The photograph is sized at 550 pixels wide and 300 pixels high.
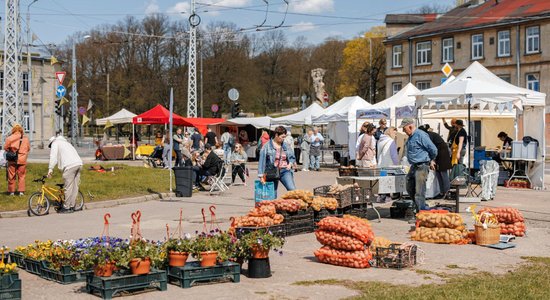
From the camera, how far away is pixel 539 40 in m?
54.1

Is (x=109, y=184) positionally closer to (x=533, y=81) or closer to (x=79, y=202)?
(x=79, y=202)

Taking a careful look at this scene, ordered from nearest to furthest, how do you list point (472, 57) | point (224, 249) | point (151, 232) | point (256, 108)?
point (224, 249) < point (151, 232) < point (472, 57) < point (256, 108)

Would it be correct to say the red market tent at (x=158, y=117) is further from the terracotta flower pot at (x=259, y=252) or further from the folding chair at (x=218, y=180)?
the terracotta flower pot at (x=259, y=252)

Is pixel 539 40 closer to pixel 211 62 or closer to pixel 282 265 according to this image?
pixel 211 62

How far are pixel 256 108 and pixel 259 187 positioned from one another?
254 feet

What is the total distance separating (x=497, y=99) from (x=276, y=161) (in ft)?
26.9

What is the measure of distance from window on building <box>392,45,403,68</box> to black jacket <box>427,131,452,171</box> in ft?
171

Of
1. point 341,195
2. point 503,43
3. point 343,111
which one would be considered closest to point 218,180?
point 341,195

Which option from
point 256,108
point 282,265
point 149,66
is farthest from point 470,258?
point 256,108

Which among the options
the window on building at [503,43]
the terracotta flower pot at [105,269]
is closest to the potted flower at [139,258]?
the terracotta flower pot at [105,269]

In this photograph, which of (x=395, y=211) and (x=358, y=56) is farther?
(x=358, y=56)

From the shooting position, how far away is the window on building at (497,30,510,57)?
5662 cm

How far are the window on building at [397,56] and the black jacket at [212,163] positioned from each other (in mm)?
46932

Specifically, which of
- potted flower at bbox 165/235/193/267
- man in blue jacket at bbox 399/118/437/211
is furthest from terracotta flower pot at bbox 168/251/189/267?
man in blue jacket at bbox 399/118/437/211
